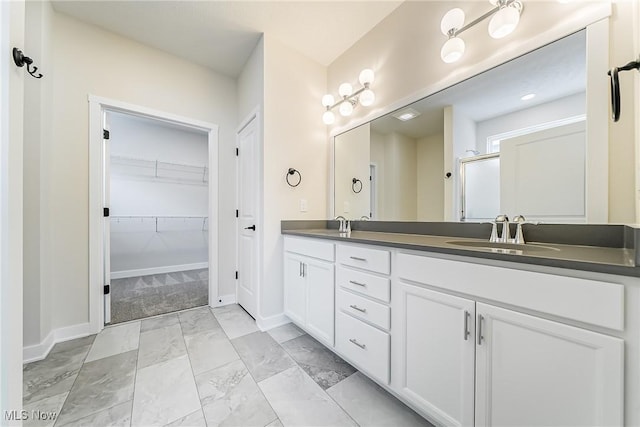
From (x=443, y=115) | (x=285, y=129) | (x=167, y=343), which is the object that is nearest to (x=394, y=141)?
(x=443, y=115)

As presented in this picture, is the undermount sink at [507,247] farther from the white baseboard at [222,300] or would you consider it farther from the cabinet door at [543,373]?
the white baseboard at [222,300]

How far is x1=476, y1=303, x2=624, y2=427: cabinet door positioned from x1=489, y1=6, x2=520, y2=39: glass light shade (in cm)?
135

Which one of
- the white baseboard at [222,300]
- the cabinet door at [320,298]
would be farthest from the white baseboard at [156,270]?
the cabinet door at [320,298]

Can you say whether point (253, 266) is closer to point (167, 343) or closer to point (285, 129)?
point (167, 343)

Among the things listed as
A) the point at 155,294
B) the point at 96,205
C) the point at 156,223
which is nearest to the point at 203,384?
the point at 96,205

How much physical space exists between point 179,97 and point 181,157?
1.96 meters

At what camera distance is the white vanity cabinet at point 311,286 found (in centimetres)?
149

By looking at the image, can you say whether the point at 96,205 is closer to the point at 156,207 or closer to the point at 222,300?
the point at 222,300

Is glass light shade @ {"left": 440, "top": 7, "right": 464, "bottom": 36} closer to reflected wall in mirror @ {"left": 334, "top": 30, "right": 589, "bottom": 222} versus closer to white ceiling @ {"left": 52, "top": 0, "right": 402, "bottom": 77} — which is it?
reflected wall in mirror @ {"left": 334, "top": 30, "right": 589, "bottom": 222}

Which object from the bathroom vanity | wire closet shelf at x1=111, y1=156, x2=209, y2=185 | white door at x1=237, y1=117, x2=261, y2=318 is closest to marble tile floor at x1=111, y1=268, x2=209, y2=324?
white door at x1=237, y1=117, x2=261, y2=318

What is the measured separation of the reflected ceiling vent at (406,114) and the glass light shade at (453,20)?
46cm

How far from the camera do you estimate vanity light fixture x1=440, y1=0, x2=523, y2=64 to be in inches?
44.4

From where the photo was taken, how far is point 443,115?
1494 mm

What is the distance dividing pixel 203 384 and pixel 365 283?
43.1 inches
